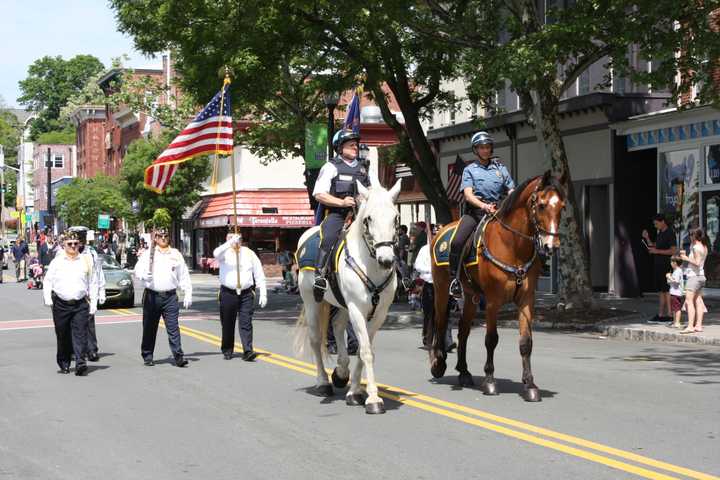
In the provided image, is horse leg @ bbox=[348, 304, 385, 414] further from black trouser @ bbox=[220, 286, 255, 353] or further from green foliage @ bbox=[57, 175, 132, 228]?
green foliage @ bbox=[57, 175, 132, 228]

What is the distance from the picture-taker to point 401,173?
40.8 m

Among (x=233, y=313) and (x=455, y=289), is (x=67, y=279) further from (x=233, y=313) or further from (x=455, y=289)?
(x=455, y=289)

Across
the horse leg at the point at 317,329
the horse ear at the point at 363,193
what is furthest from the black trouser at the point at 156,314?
the horse ear at the point at 363,193

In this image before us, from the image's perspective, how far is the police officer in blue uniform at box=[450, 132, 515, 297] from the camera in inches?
428

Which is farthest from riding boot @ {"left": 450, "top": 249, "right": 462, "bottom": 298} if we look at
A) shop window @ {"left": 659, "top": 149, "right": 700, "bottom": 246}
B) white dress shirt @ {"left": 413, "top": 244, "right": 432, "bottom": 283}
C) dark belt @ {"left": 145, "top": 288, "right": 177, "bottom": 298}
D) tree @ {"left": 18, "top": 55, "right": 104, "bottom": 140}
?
tree @ {"left": 18, "top": 55, "right": 104, "bottom": 140}

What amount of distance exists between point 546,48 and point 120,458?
1360 cm

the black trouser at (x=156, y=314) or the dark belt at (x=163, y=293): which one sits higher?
the dark belt at (x=163, y=293)

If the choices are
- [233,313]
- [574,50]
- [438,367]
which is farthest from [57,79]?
[438,367]

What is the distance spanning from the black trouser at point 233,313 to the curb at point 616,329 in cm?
714

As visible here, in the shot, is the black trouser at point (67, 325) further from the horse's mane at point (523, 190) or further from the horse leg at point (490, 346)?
the horse's mane at point (523, 190)

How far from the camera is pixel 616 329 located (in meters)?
18.8

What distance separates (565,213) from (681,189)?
584cm

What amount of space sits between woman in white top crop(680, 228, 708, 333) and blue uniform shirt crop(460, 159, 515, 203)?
8.22m

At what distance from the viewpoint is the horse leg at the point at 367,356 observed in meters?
9.48
